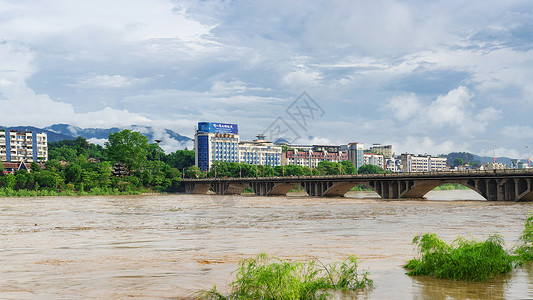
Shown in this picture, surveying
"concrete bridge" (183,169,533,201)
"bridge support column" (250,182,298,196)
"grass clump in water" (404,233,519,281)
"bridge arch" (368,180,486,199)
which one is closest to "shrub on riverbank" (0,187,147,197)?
"concrete bridge" (183,169,533,201)

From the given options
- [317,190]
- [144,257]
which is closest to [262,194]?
[317,190]

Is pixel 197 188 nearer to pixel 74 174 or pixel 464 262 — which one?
pixel 74 174

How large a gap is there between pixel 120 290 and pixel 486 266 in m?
11.3

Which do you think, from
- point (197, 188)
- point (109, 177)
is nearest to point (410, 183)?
point (197, 188)

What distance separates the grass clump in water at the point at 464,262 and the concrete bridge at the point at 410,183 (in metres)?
68.2

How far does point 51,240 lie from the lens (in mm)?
32938

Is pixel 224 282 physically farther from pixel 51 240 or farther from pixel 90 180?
pixel 90 180

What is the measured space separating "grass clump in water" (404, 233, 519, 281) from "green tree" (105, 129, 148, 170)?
15295 centimetres

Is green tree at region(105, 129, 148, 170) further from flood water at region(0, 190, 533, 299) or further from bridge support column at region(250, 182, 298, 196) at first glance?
flood water at region(0, 190, 533, 299)

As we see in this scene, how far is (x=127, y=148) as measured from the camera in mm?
164375

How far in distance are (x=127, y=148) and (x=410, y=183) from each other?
95811 mm

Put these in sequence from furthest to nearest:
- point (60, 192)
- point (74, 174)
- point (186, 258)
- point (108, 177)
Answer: point (108, 177) → point (74, 174) → point (60, 192) → point (186, 258)

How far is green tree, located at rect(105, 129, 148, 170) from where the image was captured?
6452 inches

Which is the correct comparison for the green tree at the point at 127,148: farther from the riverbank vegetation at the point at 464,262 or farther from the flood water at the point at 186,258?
the riverbank vegetation at the point at 464,262
